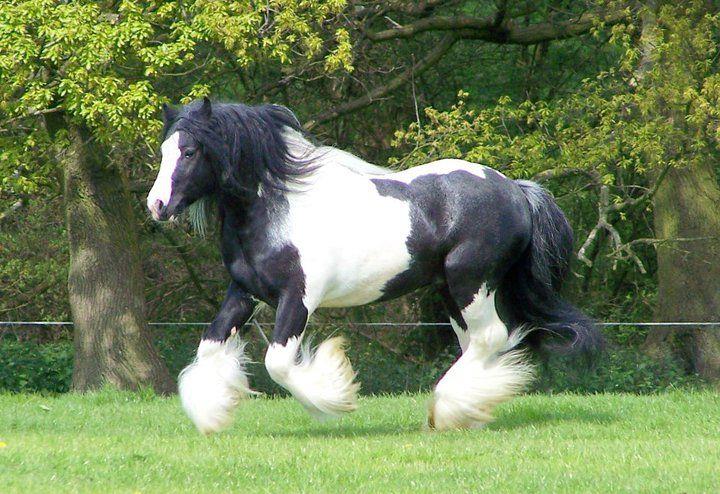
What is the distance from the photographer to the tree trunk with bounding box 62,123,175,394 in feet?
46.1

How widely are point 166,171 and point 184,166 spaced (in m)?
0.13

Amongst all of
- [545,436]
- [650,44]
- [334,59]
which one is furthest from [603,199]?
[545,436]

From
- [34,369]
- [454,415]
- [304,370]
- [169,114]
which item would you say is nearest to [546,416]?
[454,415]

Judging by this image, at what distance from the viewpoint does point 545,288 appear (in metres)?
9.01

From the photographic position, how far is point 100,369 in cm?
1404

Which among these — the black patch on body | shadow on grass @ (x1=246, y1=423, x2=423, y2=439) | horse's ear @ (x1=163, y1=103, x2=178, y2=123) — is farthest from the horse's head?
shadow on grass @ (x1=246, y1=423, x2=423, y2=439)

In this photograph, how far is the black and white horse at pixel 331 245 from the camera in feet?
25.8

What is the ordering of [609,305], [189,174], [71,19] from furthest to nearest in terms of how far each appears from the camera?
[609,305] → [71,19] → [189,174]

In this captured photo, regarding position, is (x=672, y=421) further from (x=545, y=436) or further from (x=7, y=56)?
(x=7, y=56)

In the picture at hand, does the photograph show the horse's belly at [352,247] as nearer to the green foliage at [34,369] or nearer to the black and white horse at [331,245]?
the black and white horse at [331,245]

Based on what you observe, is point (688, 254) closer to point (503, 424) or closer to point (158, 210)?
point (503, 424)

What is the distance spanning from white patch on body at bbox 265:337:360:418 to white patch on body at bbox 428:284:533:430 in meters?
0.77

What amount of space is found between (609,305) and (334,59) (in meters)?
6.73

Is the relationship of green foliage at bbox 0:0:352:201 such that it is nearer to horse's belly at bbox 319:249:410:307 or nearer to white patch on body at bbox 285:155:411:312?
white patch on body at bbox 285:155:411:312
